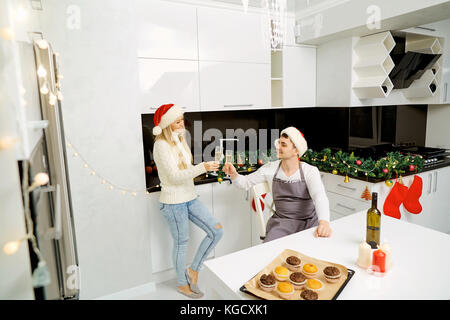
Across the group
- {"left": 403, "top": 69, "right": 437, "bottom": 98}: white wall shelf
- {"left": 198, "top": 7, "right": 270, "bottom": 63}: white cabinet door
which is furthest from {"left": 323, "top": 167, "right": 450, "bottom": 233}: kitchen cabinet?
{"left": 198, "top": 7, "right": 270, "bottom": 63}: white cabinet door

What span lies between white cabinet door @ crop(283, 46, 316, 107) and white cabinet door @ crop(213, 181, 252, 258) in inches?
41.3

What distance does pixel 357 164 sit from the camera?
265cm

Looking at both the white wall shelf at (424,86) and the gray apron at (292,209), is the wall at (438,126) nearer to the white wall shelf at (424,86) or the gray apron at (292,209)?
the white wall shelf at (424,86)

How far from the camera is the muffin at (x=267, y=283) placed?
100 cm

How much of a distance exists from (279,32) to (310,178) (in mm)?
1730

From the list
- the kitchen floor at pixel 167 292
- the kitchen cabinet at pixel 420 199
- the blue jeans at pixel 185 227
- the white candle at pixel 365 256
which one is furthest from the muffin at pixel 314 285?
the kitchen cabinet at pixel 420 199

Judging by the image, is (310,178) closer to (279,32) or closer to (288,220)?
(288,220)

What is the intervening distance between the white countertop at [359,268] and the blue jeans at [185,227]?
0.91 metres

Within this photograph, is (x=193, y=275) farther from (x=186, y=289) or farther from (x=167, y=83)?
(x=167, y=83)

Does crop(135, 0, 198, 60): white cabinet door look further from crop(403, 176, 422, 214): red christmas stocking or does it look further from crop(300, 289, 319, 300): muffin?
crop(403, 176, 422, 214): red christmas stocking

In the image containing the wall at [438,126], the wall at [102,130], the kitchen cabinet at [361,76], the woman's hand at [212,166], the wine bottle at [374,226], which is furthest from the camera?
the wall at [438,126]

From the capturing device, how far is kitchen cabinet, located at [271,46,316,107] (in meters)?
3.02

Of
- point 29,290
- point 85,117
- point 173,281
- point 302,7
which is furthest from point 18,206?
point 302,7

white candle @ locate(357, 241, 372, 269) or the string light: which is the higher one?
the string light
